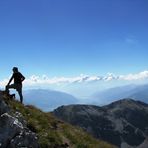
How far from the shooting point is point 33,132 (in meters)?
18.7

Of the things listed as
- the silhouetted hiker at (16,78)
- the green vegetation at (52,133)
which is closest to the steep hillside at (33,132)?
the green vegetation at (52,133)

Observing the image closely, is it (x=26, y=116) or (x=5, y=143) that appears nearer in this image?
(x=5, y=143)

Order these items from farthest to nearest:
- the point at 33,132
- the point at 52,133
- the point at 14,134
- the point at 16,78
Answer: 1. the point at 16,78
2. the point at 52,133
3. the point at 33,132
4. the point at 14,134

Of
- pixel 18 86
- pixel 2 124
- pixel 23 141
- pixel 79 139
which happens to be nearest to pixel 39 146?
pixel 23 141

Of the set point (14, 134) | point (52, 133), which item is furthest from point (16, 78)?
point (14, 134)

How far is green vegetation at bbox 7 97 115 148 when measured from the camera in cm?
1906

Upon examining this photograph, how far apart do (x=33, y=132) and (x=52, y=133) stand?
153cm

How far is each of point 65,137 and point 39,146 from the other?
326 cm

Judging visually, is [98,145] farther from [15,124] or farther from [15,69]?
[15,69]

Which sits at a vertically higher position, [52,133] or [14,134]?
[14,134]

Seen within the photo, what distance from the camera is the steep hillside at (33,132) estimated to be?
56.0 feet

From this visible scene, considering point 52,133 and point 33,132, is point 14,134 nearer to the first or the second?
point 33,132

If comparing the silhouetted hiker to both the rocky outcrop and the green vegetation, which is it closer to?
the green vegetation

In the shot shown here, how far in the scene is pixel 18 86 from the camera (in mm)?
26250
